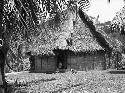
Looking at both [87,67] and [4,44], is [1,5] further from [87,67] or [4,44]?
[87,67]

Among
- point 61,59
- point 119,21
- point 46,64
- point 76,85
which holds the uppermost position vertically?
point 119,21

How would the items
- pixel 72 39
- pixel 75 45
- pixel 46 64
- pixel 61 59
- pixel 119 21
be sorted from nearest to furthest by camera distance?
1. pixel 119 21
2. pixel 75 45
3. pixel 72 39
4. pixel 46 64
5. pixel 61 59

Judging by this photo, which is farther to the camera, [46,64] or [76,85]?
[46,64]

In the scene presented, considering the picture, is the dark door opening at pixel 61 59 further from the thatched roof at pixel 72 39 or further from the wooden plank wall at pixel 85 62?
the thatched roof at pixel 72 39

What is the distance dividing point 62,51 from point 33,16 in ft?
72.3

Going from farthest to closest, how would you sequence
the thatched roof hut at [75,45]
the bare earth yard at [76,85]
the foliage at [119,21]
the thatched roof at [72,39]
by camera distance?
the thatched roof hut at [75,45], the thatched roof at [72,39], the foliage at [119,21], the bare earth yard at [76,85]

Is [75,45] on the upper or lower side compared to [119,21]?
lower

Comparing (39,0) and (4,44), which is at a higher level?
(39,0)

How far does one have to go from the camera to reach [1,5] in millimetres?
5926

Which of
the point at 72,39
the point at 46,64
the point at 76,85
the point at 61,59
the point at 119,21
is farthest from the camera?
the point at 61,59

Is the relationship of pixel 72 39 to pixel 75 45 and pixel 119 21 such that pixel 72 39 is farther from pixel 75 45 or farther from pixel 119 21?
pixel 119 21

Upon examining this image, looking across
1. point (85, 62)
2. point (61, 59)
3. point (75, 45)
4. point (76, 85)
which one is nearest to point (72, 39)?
point (75, 45)

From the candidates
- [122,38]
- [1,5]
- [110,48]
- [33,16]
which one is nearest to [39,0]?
[33,16]

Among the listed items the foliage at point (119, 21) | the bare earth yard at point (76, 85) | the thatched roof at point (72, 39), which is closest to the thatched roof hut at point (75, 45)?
the thatched roof at point (72, 39)
